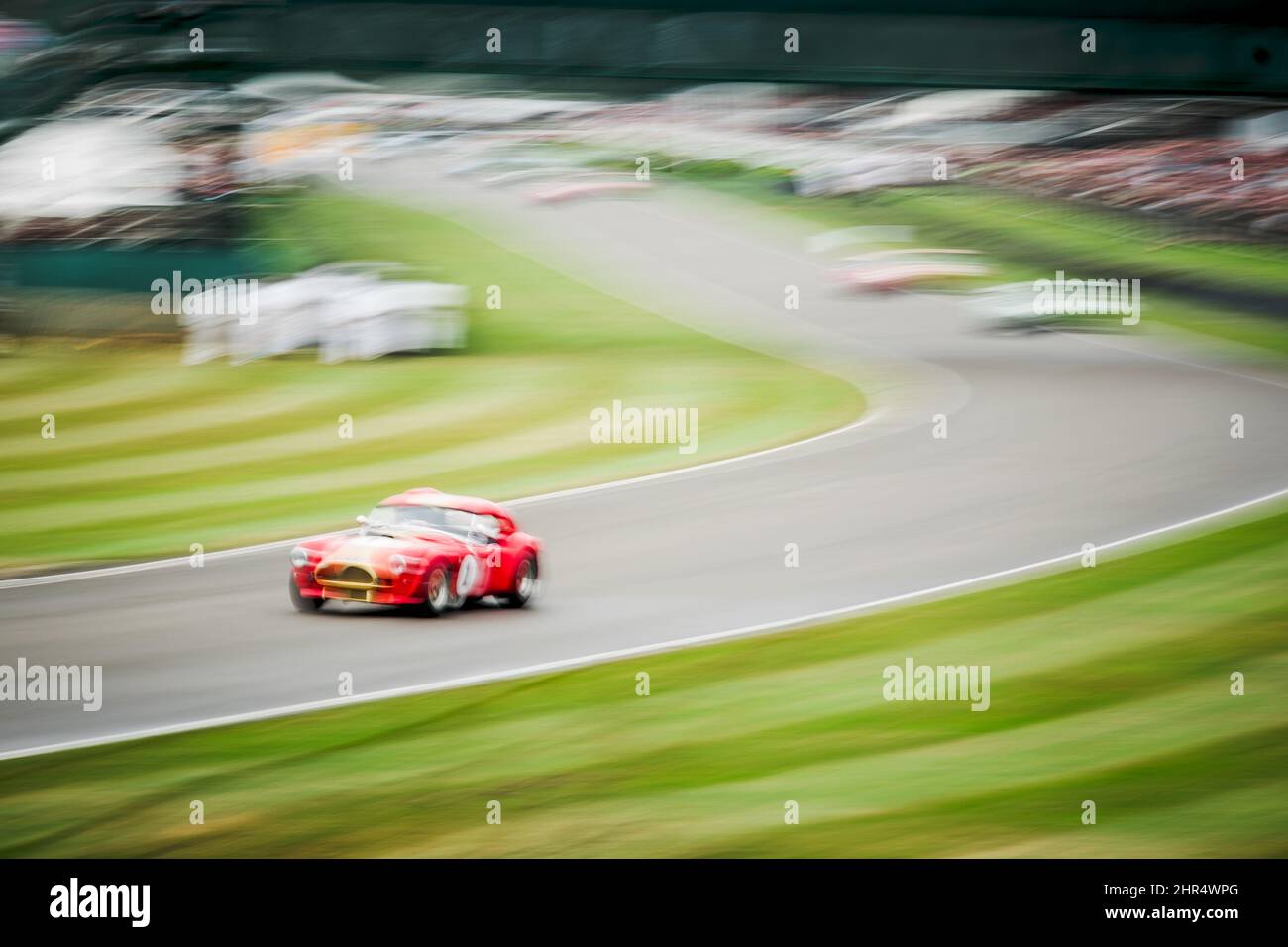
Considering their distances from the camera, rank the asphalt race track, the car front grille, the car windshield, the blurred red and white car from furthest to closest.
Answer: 1. the blurred red and white car
2. the car windshield
3. the car front grille
4. the asphalt race track

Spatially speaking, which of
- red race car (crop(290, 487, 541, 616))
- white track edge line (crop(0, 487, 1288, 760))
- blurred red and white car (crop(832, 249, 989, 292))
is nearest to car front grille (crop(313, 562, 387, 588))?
red race car (crop(290, 487, 541, 616))

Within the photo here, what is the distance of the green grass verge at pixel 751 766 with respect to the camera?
669 cm

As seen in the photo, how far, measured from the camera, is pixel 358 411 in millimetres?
8711

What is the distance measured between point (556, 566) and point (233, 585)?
6.17 ft

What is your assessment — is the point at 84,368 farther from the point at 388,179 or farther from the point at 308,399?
the point at 388,179

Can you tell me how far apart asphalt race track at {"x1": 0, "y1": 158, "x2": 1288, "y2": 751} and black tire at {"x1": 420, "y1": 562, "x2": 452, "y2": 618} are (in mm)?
94

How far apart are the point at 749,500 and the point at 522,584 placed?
1628 mm

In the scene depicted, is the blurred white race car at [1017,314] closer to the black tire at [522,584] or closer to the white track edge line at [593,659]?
the white track edge line at [593,659]

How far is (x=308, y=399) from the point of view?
8.70 meters

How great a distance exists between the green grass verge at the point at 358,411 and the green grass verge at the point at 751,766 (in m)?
1.77

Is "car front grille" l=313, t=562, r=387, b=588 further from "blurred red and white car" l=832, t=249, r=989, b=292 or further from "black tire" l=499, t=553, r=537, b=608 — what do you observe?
"blurred red and white car" l=832, t=249, r=989, b=292

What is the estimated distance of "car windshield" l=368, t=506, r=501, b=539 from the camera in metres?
7.89

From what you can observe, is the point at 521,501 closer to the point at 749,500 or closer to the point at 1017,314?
the point at 749,500

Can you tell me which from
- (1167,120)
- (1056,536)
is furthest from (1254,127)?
(1056,536)
